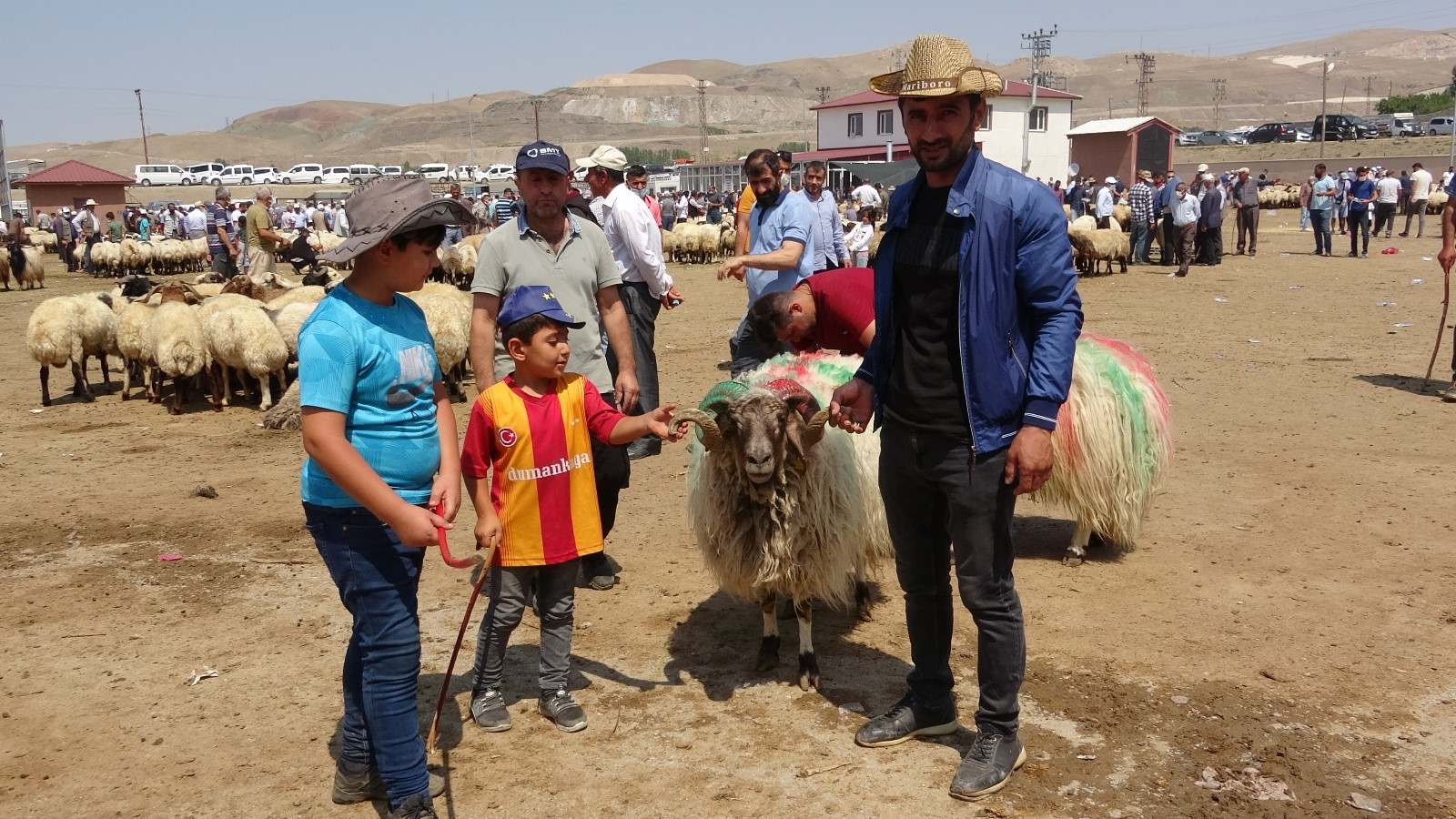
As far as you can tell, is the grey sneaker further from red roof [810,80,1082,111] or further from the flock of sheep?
red roof [810,80,1082,111]

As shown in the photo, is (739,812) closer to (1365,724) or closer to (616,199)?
(1365,724)

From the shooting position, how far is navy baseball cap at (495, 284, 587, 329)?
3.56 metres

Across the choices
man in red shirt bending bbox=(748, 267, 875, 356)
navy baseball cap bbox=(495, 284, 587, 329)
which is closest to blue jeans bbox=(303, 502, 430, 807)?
navy baseball cap bbox=(495, 284, 587, 329)

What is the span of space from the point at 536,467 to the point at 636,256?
285 centimetres

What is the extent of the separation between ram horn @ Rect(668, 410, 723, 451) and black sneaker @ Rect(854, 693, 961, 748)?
123 cm

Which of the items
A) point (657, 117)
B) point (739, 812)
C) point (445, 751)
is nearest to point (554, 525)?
point (445, 751)

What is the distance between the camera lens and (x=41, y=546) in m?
6.22

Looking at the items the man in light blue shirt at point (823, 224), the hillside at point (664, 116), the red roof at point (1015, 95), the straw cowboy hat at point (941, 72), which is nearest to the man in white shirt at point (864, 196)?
the man in light blue shirt at point (823, 224)

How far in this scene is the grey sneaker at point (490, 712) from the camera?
3.88 m

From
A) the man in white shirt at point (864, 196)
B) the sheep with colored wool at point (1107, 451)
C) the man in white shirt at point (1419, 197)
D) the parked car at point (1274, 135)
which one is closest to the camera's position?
the sheep with colored wool at point (1107, 451)

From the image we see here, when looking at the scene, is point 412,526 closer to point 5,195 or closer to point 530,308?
point 530,308

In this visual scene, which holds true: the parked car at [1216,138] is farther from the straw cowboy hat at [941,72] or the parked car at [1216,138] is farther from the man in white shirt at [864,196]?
the straw cowboy hat at [941,72]

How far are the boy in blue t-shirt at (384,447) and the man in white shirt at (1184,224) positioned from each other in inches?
732

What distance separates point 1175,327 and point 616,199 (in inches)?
369
